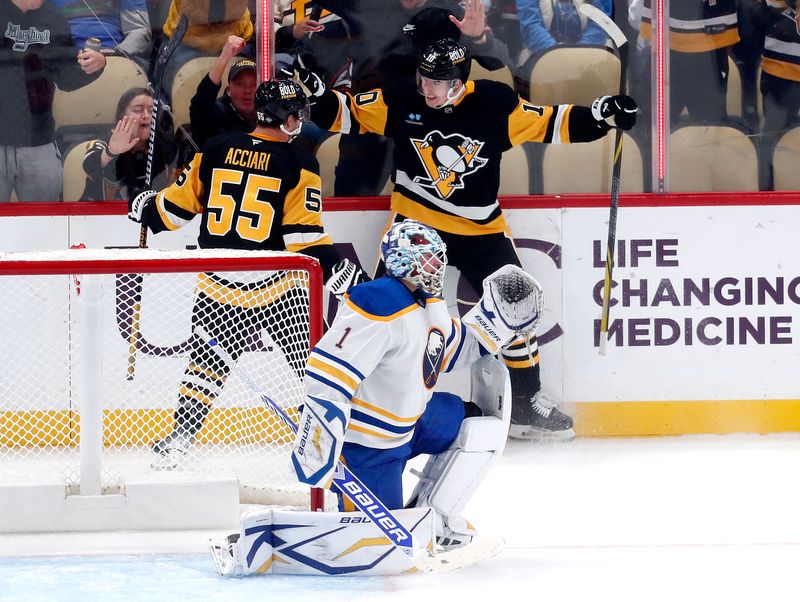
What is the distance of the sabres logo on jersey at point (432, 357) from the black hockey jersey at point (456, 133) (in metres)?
1.47

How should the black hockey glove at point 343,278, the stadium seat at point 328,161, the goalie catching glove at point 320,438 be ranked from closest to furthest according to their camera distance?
the goalie catching glove at point 320,438 < the black hockey glove at point 343,278 < the stadium seat at point 328,161

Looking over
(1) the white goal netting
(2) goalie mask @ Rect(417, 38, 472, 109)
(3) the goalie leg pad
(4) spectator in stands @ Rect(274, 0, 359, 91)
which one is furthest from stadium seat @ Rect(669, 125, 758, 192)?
(3) the goalie leg pad

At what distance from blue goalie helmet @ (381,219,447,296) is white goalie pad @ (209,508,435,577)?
0.55 m

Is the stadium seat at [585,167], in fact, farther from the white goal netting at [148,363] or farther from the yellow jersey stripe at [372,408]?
the yellow jersey stripe at [372,408]

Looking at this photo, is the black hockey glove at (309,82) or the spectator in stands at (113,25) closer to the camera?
the black hockey glove at (309,82)

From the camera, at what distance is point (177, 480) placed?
3482 millimetres

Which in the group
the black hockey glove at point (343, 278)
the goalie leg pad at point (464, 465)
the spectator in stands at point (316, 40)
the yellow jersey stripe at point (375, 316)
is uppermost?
the spectator in stands at point (316, 40)

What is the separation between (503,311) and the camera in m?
3.20

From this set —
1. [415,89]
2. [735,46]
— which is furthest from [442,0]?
[735,46]

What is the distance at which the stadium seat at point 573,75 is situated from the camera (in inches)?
183

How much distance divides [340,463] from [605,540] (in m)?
0.85

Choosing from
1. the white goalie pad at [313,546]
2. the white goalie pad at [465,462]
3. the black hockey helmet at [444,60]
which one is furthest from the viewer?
the black hockey helmet at [444,60]

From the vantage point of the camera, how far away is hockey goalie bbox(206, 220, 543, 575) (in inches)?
113

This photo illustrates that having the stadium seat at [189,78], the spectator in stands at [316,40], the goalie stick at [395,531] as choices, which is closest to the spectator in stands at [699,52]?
the spectator in stands at [316,40]
